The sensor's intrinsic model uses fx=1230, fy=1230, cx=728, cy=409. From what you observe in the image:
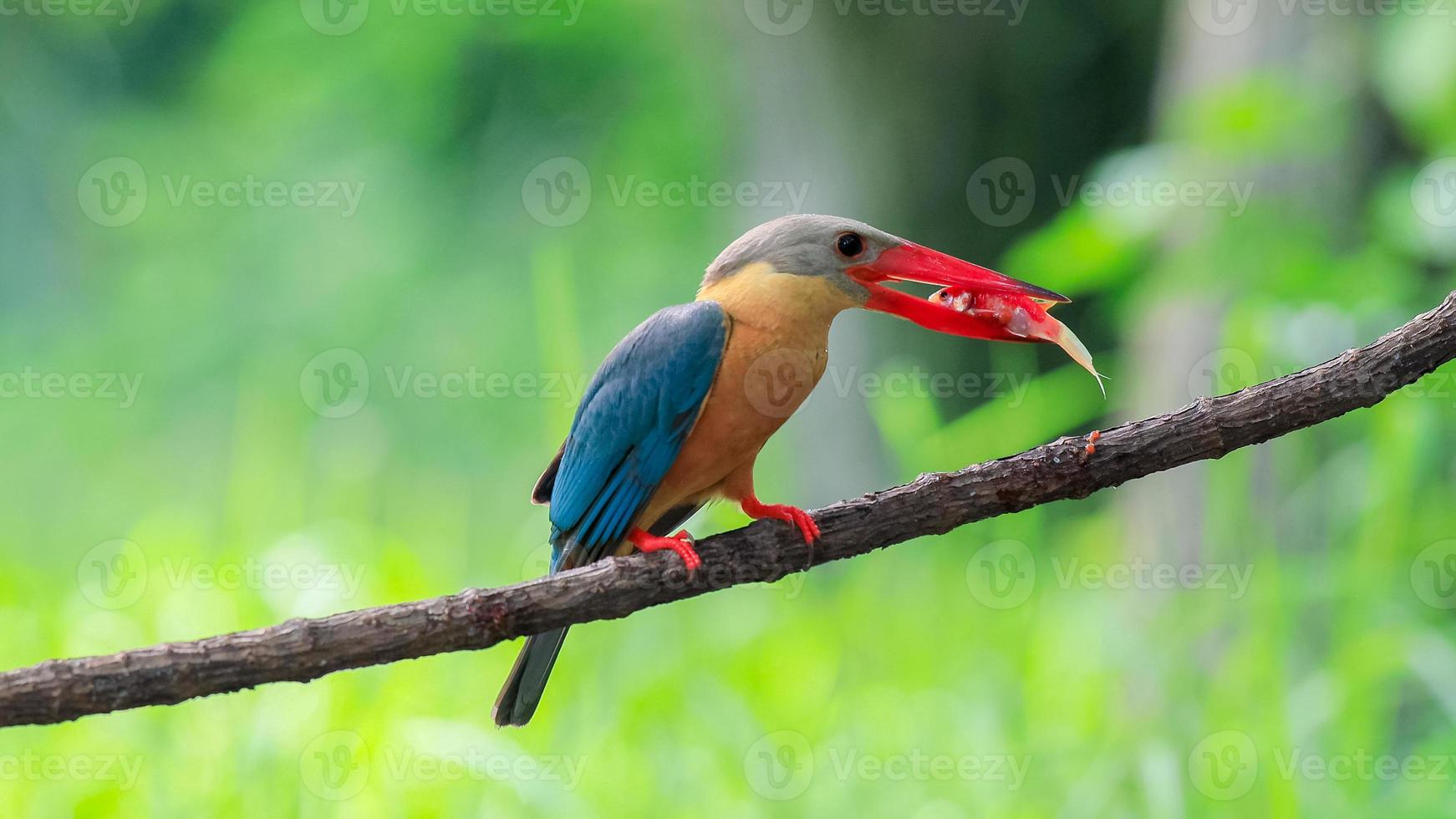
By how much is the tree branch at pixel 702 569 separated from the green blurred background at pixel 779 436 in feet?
3.34

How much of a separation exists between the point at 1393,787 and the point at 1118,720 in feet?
2.43

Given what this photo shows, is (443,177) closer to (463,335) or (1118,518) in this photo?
(463,335)

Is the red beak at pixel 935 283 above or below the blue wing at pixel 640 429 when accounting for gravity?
above

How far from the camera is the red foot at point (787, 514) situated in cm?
165

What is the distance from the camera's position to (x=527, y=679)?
1.79 m

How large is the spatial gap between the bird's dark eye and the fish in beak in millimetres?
33

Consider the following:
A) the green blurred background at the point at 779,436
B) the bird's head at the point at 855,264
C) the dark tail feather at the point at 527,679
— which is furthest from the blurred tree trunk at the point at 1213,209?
the dark tail feather at the point at 527,679

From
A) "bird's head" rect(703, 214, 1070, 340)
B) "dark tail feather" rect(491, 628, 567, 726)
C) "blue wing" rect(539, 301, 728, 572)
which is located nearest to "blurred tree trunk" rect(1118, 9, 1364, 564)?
"bird's head" rect(703, 214, 1070, 340)

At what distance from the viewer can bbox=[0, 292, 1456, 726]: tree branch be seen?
143cm

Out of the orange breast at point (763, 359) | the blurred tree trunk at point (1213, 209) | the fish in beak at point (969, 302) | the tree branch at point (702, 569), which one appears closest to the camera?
the tree branch at point (702, 569)

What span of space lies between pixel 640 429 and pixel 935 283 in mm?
473

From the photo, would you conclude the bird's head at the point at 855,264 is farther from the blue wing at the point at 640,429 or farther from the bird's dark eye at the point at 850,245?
the blue wing at the point at 640,429

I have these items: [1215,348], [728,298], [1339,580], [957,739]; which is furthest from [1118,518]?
[728,298]

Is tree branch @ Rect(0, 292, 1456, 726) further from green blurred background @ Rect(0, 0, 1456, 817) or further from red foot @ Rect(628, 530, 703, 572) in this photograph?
green blurred background @ Rect(0, 0, 1456, 817)
